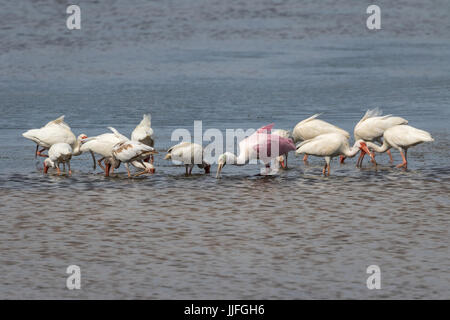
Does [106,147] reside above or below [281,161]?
above

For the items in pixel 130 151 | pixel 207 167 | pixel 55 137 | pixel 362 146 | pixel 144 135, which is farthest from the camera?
pixel 144 135

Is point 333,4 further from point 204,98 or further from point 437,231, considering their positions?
point 437,231

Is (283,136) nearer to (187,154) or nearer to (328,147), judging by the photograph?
(328,147)

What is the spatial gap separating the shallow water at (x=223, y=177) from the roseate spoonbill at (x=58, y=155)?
0.25 m

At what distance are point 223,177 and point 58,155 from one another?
2.56 meters

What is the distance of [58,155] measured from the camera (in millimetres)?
13062

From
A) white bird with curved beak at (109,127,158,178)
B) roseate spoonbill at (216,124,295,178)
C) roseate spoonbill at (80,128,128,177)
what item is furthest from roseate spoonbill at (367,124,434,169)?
roseate spoonbill at (80,128,128,177)

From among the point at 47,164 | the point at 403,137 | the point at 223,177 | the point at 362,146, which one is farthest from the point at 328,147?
the point at 47,164

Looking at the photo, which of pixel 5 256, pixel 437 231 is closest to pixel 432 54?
pixel 437 231

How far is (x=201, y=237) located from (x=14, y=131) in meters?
10.1

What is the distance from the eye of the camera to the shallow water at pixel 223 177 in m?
7.84

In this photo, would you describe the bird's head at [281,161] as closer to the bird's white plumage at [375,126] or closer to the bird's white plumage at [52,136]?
the bird's white plumage at [375,126]

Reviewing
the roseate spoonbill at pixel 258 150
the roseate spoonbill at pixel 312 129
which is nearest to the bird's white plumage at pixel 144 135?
the roseate spoonbill at pixel 258 150

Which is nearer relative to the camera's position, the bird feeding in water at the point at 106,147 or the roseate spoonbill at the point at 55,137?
the bird feeding in water at the point at 106,147
